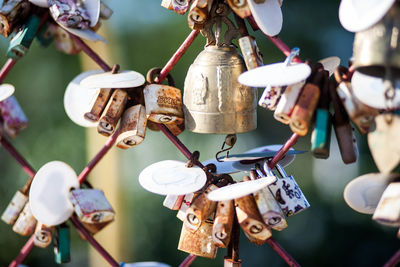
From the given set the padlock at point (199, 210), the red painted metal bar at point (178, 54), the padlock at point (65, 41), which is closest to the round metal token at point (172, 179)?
the padlock at point (199, 210)

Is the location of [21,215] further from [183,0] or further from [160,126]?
[183,0]

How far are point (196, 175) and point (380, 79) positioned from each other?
269mm

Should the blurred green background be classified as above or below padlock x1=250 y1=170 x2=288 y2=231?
below

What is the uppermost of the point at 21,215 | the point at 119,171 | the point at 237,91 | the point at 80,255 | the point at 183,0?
the point at 183,0

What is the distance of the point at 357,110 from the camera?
26.9 inches

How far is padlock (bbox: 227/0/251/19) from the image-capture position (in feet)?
2.42

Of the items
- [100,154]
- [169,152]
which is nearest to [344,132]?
[100,154]

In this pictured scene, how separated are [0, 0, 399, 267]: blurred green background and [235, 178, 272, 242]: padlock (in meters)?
1.32

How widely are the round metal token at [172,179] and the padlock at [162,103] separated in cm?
6

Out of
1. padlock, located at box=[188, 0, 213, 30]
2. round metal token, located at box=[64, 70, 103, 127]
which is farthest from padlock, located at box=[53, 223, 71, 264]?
padlock, located at box=[188, 0, 213, 30]

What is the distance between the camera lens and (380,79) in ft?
2.17

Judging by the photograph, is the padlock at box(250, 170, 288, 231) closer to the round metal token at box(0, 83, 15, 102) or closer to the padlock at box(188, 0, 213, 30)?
the padlock at box(188, 0, 213, 30)

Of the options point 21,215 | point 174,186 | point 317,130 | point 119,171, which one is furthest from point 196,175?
point 119,171

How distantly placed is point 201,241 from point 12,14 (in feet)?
1.41
